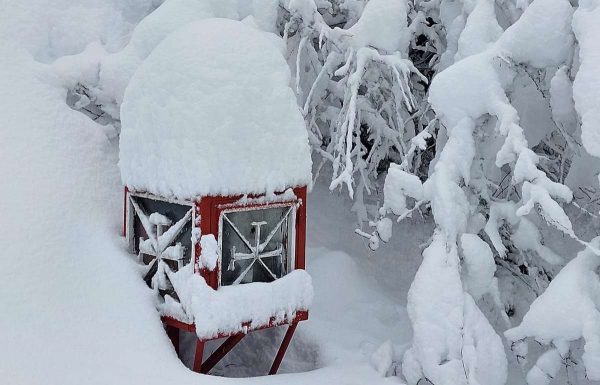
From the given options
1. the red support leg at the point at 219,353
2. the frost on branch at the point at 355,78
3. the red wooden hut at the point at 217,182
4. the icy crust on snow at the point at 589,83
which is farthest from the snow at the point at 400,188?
the red support leg at the point at 219,353

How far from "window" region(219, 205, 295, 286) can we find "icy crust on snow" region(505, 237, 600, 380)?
1632 millimetres

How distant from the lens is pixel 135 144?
5.09 meters

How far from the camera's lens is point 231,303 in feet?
16.0

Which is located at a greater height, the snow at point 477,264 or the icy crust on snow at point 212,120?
the icy crust on snow at point 212,120

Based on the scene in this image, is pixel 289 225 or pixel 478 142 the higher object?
pixel 478 142

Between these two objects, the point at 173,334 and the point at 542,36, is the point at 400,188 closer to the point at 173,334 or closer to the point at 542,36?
the point at 542,36

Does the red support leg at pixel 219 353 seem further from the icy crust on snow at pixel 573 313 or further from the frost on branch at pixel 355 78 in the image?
the icy crust on snow at pixel 573 313

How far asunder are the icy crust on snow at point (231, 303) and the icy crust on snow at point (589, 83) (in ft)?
7.01

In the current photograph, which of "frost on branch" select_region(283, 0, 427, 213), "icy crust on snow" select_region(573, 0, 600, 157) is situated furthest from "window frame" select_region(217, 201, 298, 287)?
"icy crust on snow" select_region(573, 0, 600, 157)

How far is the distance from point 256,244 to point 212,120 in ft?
3.04

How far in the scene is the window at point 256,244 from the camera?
505 centimetres

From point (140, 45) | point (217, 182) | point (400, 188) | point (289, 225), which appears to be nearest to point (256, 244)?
point (289, 225)

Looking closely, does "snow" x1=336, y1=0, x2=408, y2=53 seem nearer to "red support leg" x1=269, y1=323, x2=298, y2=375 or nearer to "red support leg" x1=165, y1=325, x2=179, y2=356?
"red support leg" x1=269, y1=323, x2=298, y2=375

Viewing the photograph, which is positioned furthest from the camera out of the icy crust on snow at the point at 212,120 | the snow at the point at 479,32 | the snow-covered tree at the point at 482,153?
the snow at the point at 479,32
